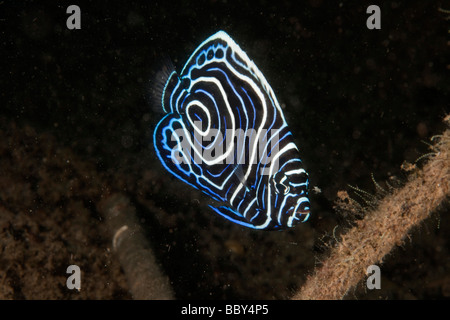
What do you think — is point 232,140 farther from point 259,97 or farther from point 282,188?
point 282,188

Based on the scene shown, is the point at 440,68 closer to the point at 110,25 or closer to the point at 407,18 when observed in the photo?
the point at 407,18

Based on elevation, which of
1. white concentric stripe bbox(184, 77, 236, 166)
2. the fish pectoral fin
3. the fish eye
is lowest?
the fish pectoral fin

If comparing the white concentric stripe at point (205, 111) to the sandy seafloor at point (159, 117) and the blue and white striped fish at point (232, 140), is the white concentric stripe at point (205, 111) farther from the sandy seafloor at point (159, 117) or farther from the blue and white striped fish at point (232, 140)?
the sandy seafloor at point (159, 117)

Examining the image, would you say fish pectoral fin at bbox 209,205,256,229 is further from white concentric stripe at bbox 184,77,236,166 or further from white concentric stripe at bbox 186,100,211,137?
white concentric stripe at bbox 186,100,211,137

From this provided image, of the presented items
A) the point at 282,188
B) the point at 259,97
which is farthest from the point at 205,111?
the point at 282,188

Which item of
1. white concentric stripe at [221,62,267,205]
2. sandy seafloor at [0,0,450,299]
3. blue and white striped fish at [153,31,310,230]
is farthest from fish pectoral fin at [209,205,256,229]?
sandy seafloor at [0,0,450,299]

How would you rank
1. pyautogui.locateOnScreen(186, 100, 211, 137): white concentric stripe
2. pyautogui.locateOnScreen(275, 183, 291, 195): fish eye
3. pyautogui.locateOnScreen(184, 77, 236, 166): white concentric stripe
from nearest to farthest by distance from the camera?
pyautogui.locateOnScreen(275, 183, 291, 195): fish eye, pyautogui.locateOnScreen(184, 77, 236, 166): white concentric stripe, pyautogui.locateOnScreen(186, 100, 211, 137): white concentric stripe
